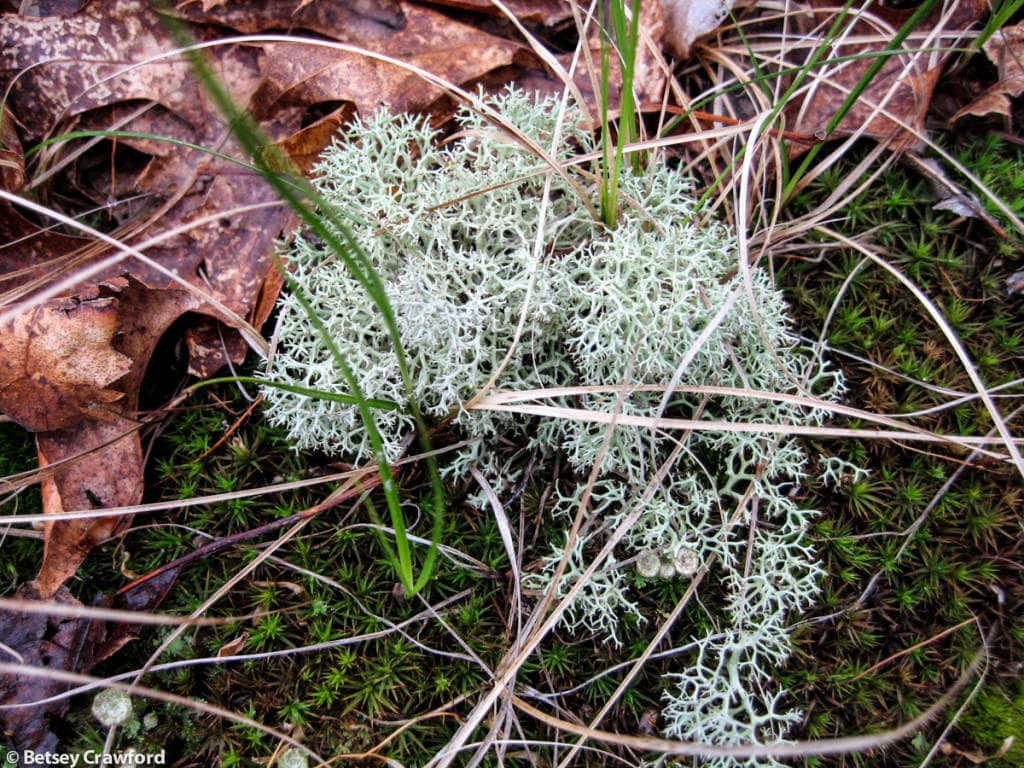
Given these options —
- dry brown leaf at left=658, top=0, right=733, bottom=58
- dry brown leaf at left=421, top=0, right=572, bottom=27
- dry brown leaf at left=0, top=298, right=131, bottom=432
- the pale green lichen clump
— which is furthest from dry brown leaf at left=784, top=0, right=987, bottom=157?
dry brown leaf at left=0, top=298, right=131, bottom=432

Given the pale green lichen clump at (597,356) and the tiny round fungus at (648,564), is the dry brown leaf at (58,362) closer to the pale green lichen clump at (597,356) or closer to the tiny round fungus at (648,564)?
the pale green lichen clump at (597,356)

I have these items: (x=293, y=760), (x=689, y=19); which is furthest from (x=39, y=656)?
(x=689, y=19)

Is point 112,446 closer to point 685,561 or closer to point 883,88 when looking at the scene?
point 685,561

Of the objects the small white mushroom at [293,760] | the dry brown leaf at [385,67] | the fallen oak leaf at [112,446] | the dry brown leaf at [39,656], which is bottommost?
the small white mushroom at [293,760]

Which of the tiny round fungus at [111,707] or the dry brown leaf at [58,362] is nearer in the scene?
the tiny round fungus at [111,707]

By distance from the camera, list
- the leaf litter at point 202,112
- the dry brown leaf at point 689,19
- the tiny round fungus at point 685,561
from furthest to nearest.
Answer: the dry brown leaf at point 689,19, the leaf litter at point 202,112, the tiny round fungus at point 685,561

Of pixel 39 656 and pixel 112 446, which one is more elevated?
pixel 112 446

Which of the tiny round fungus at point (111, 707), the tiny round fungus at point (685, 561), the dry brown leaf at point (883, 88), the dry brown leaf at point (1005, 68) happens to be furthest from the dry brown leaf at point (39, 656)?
the dry brown leaf at point (1005, 68)
